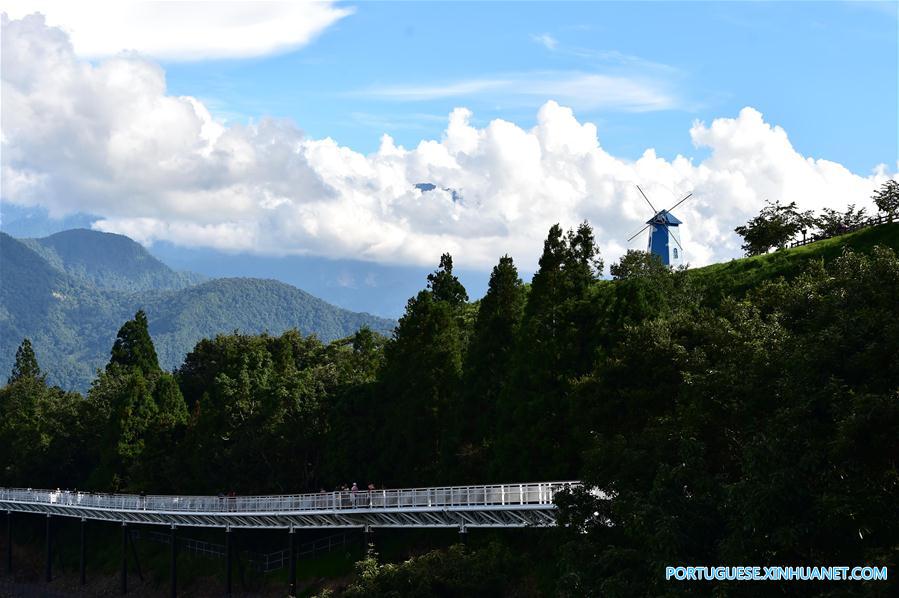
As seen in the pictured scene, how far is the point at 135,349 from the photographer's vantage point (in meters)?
132

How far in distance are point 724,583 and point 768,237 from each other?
74.3 metres

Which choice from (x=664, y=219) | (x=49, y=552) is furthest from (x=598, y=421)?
(x=664, y=219)

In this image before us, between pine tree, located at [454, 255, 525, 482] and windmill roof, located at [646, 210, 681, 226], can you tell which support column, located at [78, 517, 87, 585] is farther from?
windmill roof, located at [646, 210, 681, 226]

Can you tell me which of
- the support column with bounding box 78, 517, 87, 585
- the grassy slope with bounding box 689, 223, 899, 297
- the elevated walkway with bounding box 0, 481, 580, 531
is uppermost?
the grassy slope with bounding box 689, 223, 899, 297

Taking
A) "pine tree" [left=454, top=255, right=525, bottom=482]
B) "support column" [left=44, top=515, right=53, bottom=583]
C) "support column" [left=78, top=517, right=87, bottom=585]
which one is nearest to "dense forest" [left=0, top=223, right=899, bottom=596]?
"pine tree" [left=454, top=255, right=525, bottom=482]

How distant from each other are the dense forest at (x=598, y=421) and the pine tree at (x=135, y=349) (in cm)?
1976

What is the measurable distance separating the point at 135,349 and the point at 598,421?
317 ft

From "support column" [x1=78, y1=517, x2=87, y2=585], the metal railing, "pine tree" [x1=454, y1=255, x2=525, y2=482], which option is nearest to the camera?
the metal railing

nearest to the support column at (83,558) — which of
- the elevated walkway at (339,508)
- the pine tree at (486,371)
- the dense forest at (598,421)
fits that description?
the elevated walkway at (339,508)

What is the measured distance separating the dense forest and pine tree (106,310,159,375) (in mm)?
19759

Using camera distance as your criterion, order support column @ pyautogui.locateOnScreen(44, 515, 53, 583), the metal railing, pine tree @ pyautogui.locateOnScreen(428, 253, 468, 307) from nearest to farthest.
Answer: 1. the metal railing
2. support column @ pyautogui.locateOnScreen(44, 515, 53, 583)
3. pine tree @ pyautogui.locateOnScreen(428, 253, 468, 307)

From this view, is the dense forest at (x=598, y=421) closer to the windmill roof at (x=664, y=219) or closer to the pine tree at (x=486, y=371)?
the pine tree at (x=486, y=371)

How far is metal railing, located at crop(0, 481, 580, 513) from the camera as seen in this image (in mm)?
48094

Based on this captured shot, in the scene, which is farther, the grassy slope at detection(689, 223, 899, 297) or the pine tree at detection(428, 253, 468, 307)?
the pine tree at detection(428, 253, 468, 307)
